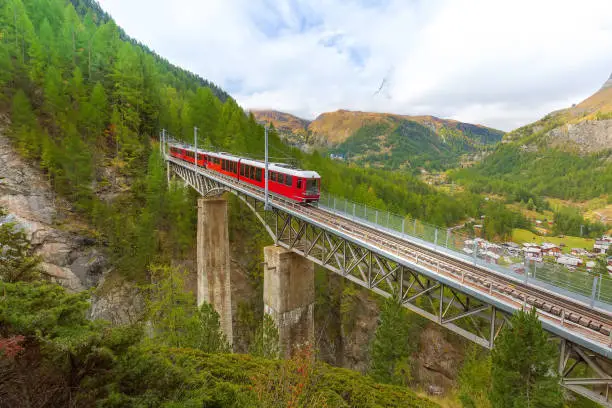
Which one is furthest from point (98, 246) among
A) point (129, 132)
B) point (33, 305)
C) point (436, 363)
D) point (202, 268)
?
point (436, 363)

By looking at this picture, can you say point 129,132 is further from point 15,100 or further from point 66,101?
point 15,100

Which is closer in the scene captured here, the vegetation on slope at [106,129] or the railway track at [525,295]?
the railway track at [525,295]

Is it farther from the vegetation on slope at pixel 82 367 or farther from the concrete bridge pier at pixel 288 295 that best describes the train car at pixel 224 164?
the vegetation on slope at pixel 82 367

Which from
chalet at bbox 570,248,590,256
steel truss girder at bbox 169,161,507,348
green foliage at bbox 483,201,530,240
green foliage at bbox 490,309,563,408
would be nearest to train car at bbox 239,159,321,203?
steel truss girder at bbox 169,161,507,348

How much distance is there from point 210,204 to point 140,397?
79.0ft

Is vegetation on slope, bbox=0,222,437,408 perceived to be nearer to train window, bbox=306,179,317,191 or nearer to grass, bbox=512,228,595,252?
train window, bbox=306,179,317,191

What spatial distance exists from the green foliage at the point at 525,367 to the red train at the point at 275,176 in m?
13.7

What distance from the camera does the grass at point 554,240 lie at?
288ft

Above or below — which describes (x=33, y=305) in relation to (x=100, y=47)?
below

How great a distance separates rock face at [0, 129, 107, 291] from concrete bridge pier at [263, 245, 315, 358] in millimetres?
19723

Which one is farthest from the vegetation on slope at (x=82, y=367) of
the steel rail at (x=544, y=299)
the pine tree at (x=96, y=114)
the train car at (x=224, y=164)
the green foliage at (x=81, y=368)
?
the pine tree at (x=96, y=114)

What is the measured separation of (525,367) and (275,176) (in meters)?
17.6

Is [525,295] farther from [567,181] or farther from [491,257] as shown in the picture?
[567,181]

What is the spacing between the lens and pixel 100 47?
143 ft
